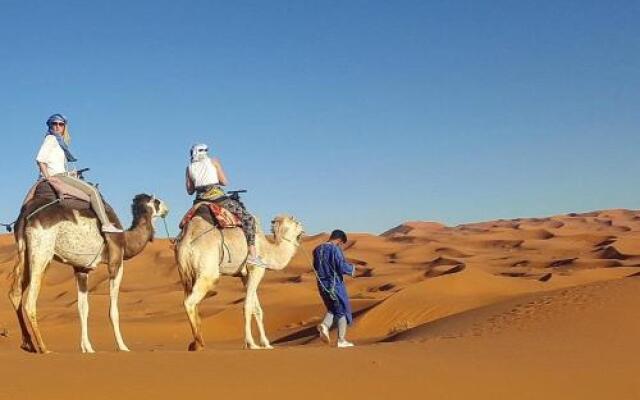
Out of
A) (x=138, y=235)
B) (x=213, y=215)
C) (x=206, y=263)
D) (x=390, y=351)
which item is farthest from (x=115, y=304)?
(x=390, y=351)

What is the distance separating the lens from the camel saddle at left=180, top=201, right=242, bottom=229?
1013cm

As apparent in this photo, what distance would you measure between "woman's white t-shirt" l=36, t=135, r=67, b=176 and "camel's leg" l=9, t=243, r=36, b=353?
1.10 m

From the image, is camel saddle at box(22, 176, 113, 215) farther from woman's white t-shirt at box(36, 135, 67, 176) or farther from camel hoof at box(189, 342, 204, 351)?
camel hoof at box(189, 342, 204, 351)

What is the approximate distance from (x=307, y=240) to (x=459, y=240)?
12127 mm

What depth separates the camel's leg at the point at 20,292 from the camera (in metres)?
9.34

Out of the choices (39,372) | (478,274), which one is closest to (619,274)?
(478,274)

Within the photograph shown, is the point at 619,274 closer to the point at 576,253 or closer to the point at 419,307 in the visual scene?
the point at 419,307

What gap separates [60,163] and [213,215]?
202 cm

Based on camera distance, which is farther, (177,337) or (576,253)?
(576,253)

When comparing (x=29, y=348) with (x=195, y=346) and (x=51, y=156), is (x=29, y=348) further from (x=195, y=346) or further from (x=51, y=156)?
(x=51, y=156)

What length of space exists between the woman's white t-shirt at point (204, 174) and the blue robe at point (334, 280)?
240 centimetres

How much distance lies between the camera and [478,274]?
2223 cm

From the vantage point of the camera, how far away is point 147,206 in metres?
11.2

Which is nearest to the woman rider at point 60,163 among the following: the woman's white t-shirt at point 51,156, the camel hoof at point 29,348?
the woman's white t-shirt at point 51,156
